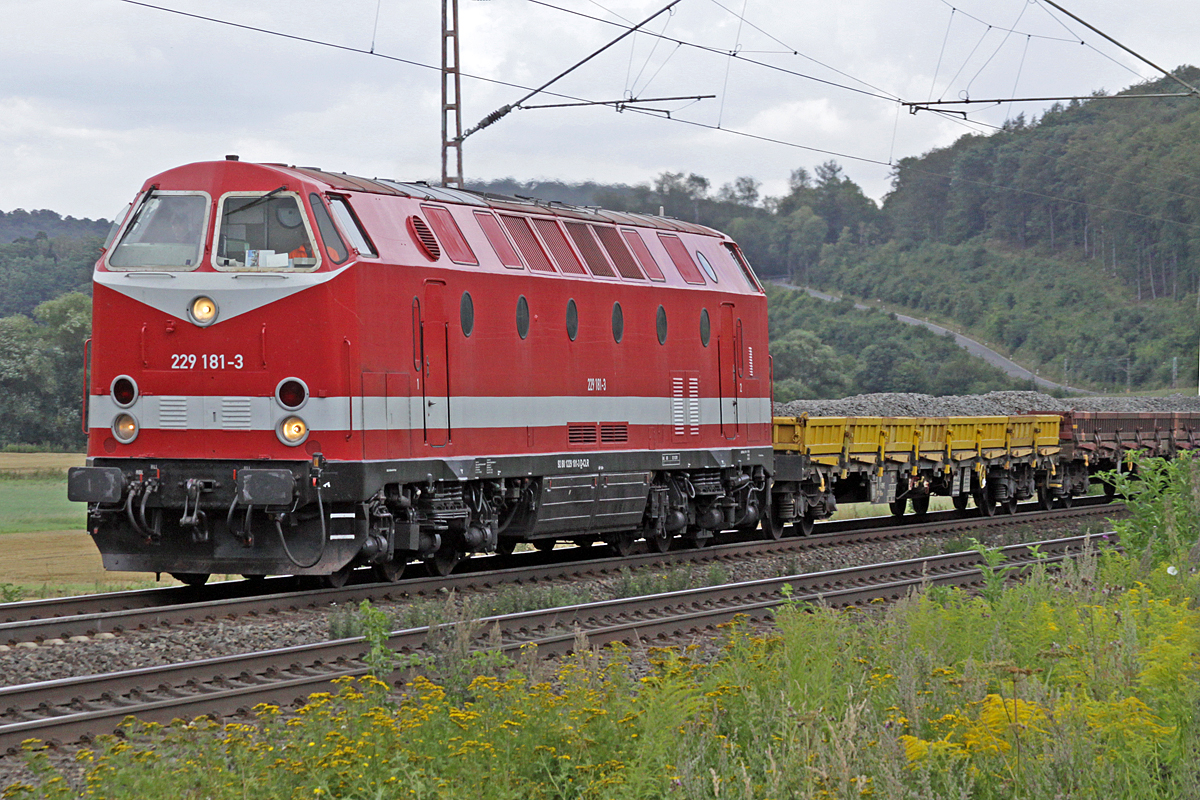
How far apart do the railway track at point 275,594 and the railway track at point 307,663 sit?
2.12 m

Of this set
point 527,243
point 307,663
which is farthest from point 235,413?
point 527,243

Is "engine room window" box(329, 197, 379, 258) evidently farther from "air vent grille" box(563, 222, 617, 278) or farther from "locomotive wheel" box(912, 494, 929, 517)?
"locomotive wheel" box(912, 494, 929, 517)

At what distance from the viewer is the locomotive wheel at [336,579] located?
1420 centimetres

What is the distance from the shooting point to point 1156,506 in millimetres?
15164

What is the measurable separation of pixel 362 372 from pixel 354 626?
2.65m

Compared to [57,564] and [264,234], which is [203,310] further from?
[57,564]

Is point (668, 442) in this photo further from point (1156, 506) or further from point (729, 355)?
point (1156, 506)

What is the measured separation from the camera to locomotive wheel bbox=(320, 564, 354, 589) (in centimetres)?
1420

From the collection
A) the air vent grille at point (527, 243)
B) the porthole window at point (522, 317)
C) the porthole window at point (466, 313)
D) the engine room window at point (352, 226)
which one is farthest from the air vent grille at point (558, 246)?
the engine room window at point (352, 226)

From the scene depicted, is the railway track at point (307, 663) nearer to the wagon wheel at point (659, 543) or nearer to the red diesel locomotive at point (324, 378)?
the red diesel locomotive at point (324, 378)

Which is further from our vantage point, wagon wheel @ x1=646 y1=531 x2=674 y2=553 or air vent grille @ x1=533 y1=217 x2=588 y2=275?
wagon wheel @ x1=646 y1=531 x2=674 y2=553

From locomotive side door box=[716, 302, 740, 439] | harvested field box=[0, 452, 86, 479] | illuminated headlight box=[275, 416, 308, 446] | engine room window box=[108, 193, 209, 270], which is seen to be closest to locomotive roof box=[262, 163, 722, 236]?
engine room window box=[108, 193, 209, 270]

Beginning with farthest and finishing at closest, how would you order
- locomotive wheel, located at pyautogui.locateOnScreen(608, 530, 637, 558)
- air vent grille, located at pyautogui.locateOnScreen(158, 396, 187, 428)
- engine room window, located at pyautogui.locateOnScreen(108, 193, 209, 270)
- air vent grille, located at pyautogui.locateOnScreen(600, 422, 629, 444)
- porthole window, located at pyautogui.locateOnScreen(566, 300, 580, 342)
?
locomotive wheel, located at pyautogui.locateOnScreen(608, 530, 637, 558)
air vent grille, located at pyautogui.locateOnScreen(600, 422, 629, 444)
porthole window, located at pyautogui.locateOnScreen(566, 300, 580, 342)
engine room window, located at pyautogui.locateOnScreen(108, 193, 209, 270)
air vent grille, located at pyautogui.locateOnScreen(158, 396, 187, 428)

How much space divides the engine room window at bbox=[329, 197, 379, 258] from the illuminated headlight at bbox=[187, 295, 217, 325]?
1461 mm
